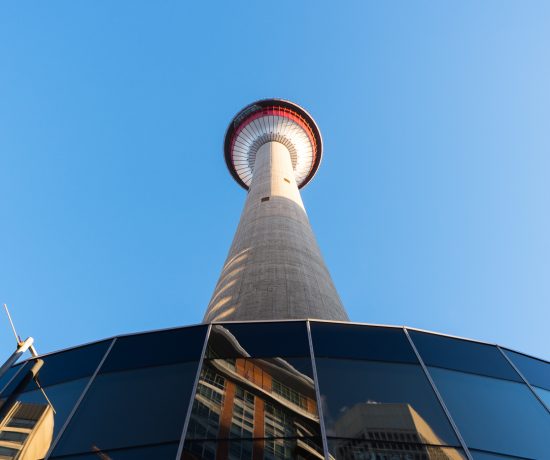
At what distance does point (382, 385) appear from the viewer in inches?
328

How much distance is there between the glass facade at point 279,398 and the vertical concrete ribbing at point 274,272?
14.3 feet

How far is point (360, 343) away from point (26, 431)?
6.85 metres

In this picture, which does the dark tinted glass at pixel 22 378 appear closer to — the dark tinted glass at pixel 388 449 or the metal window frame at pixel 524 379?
the dark tinted glass at pixel 388 449

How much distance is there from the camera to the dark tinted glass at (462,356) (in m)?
9.43

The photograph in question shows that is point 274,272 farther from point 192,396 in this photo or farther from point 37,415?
point 37,415

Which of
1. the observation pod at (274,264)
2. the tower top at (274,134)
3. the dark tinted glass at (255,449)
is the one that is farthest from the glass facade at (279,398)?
the tower top at (274,134)

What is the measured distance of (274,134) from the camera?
43.0 meters

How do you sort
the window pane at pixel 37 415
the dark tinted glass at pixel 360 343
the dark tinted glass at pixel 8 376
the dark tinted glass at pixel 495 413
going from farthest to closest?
the dark tinted glass at pixel 8 376 < the dark tinted glass at pixel 360 343 < the window pane at pixel 37 415 < the dark tinted glass at pixel 495 413

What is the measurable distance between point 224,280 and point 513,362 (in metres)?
11.0

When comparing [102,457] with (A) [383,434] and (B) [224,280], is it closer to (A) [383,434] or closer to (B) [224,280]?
(A) [383,434]

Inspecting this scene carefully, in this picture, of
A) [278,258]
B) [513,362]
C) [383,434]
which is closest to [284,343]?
[383,434]

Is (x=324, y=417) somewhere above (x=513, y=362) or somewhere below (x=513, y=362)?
below

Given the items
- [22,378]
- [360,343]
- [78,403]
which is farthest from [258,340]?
[22,378]

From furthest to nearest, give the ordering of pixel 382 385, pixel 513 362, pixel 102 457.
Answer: pixel 513 362, pixel 382 385, pixel 102 457
